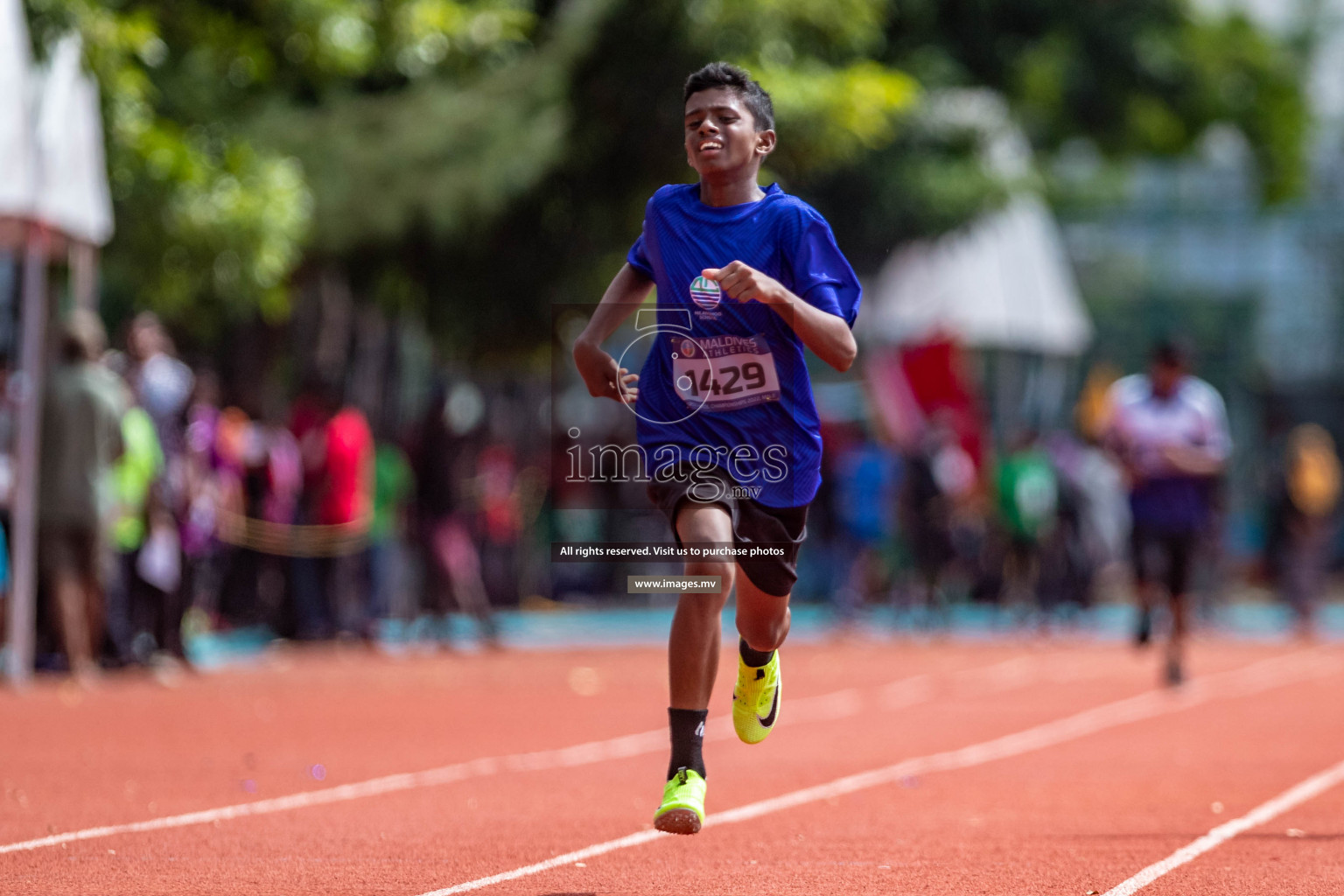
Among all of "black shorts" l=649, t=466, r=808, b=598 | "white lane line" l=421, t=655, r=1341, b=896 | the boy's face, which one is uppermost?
the boy's face

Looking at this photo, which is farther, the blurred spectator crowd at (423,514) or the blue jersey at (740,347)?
the blurred spectator crowd at (423,514)

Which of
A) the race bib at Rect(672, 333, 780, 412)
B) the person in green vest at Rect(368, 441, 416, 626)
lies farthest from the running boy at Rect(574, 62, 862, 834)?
the person in green vest at Rect(368, 441, 416, 626)

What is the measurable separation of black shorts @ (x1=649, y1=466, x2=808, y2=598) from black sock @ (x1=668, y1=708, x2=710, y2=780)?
15.9 inches

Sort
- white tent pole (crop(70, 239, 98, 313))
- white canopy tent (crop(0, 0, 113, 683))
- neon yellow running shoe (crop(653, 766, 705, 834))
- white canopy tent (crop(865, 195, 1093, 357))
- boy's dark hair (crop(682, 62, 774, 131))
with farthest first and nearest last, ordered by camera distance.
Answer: white canopy tent (crop(865, 195, 1093, 357)) < white tent pole (crop(70, 239, 98, 313)) < white canopy tent (crop(0, 0, 113, 683)) < boy's dark hair (crop(682, 62, 774, 131)) < neon yellow running shoe (crop(653, 766, 705, 834))

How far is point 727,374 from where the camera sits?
18.9 ft

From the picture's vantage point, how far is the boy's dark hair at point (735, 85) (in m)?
5.77

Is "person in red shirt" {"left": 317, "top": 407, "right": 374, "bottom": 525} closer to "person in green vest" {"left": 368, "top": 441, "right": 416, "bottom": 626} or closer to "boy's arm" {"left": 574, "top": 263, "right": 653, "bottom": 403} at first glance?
"person in green vest" {"left": 368, "top": 441, "right": 416, "bottom": 626}

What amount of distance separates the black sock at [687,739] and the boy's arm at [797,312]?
1.04 metres

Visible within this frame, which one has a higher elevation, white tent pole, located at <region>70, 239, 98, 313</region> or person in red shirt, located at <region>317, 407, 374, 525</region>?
white tent pole, located at <region>70, 239, 98, 313</region>

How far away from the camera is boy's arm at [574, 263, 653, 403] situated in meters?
5.93

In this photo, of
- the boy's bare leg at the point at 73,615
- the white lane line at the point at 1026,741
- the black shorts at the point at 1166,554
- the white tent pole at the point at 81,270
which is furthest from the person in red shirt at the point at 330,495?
the white lane line at the point at 1026,741

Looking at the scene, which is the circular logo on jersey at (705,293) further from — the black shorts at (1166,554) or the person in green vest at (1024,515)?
the person in green vest at (1024,515)

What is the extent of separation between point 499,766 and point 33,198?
5.23m

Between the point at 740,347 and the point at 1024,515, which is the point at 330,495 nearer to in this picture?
the point at 1024,515
